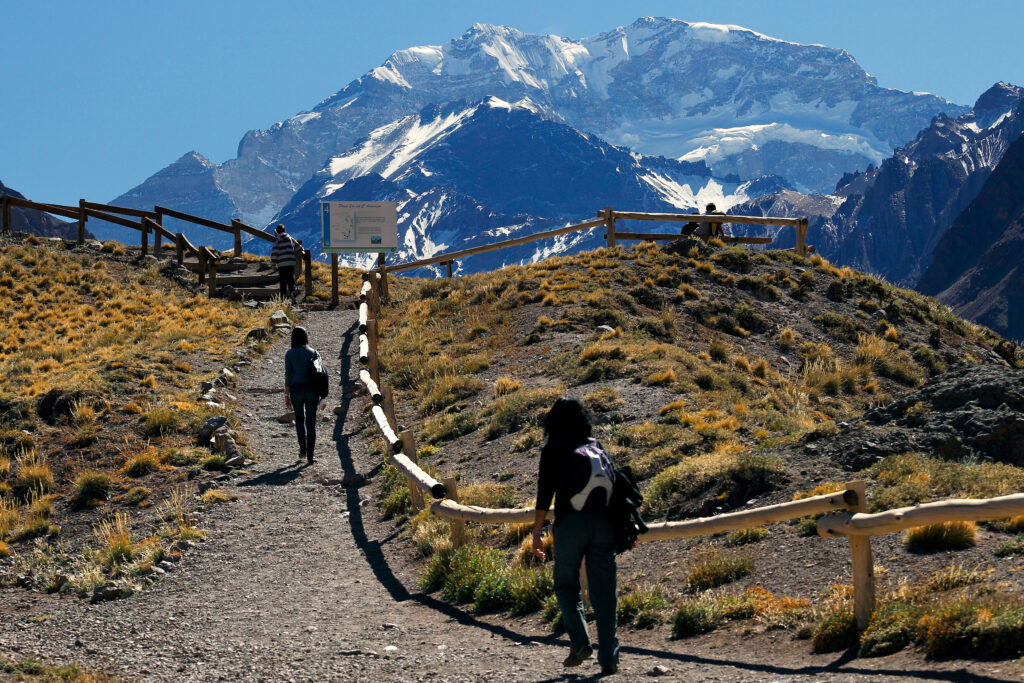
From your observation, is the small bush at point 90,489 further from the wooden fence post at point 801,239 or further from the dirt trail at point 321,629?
the wooden fence post at point 801,239

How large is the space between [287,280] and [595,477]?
24.7 meters

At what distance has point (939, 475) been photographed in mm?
9227

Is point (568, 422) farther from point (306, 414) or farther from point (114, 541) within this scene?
point (306, 414)

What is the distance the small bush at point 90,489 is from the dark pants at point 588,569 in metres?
8.72

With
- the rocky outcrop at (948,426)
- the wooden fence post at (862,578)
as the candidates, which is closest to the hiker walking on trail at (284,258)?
the rocky outcrop at (948,426)

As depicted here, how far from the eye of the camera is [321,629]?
8.89m

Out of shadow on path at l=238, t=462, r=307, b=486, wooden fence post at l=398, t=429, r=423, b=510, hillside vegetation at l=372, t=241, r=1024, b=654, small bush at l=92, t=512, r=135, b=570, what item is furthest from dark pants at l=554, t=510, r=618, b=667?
shadow on path at l=238, t=462, r=307, b=486

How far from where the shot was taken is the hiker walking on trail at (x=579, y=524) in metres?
6.73

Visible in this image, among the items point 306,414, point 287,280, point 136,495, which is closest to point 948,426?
point 306,414

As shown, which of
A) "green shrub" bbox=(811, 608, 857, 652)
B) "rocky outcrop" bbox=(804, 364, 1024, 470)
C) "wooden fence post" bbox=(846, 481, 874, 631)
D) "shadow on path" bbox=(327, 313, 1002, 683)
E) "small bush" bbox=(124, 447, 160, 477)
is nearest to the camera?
"shadow on path" bbox=(327, 313, 1002, 683)

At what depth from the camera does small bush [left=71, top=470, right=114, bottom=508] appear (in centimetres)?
1346

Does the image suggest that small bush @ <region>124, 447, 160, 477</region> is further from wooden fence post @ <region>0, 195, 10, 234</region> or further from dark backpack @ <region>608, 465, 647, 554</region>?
wooden fence post @ <region>0, 195, 10, 234</region>

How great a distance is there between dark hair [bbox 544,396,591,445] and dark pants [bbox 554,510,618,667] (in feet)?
1.68

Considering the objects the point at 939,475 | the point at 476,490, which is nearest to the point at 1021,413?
the point at 939,475
